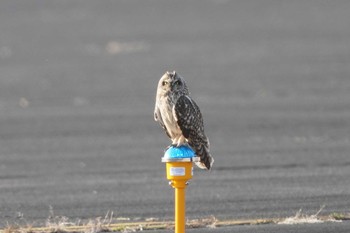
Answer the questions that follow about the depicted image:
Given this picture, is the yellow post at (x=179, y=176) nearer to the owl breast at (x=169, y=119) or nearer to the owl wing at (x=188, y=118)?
the owl wing at (x=188, y=118)

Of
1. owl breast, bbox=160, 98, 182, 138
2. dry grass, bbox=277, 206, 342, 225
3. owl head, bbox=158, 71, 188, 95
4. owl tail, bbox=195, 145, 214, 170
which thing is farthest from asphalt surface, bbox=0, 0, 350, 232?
owl head, bbox=158, 71, 188, 95

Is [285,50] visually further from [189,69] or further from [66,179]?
[66,179]

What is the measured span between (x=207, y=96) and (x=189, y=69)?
22.4 ft

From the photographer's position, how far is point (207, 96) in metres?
28.4

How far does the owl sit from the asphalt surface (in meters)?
0.99

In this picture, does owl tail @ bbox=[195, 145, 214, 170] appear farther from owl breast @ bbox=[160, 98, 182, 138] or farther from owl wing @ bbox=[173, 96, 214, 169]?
owl breast @ bbox=[160, 98, 182, 138]

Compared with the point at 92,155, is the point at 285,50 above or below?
above

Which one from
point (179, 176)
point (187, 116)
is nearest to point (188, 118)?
point (187, 116)

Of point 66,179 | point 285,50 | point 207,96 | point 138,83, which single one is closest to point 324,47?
point 285,50

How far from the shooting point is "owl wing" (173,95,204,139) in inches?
472

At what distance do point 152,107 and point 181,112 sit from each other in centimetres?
1431

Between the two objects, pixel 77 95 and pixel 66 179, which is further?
pixel 77 95

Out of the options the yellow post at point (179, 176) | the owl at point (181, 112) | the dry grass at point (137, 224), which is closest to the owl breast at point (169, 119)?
the owl at point (181, 112)

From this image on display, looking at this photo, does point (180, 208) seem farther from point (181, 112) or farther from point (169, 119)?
point (169, 119)
